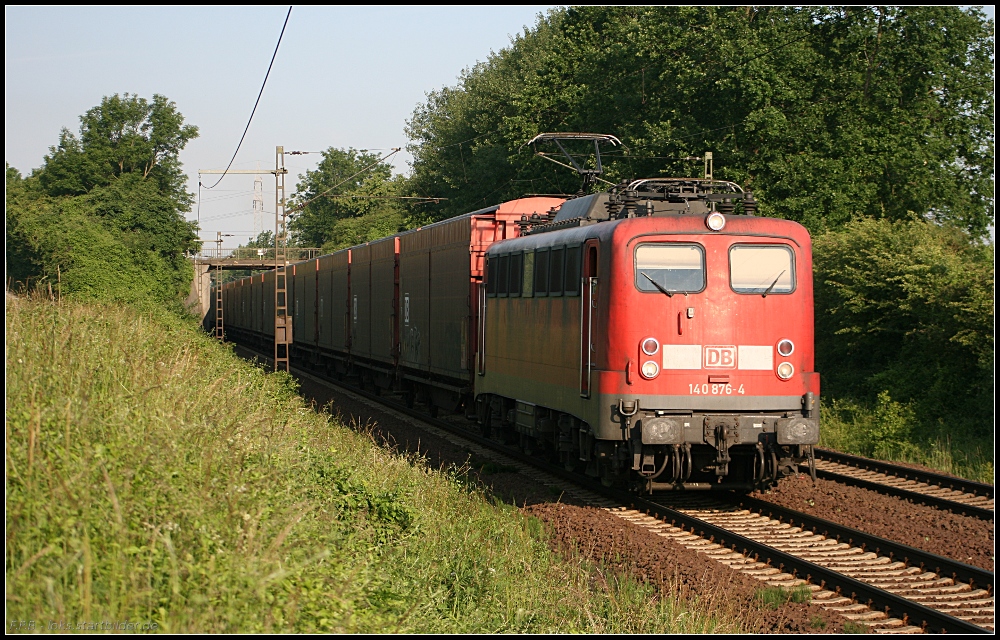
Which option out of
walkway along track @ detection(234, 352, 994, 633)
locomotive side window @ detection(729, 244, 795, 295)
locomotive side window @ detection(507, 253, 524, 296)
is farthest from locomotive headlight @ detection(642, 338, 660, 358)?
locomotive side window @ detection(507, 253, 524, 296)

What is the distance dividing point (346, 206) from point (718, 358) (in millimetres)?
92697

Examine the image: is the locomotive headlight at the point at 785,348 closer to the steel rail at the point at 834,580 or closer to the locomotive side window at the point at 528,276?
the steel rail at the point at 834,580

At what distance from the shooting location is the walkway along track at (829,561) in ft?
24.9

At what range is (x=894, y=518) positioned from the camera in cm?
1077

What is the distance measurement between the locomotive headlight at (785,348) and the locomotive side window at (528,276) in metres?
3.59

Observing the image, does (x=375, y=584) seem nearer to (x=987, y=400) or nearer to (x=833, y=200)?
(x=987, y=400)

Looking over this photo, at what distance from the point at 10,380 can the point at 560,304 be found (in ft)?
21.0

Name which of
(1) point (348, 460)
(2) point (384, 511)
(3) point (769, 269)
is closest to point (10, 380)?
(2) point (384, 511)

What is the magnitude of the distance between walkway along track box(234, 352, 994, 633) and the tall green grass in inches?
175

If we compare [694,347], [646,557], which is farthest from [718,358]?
[646,557]

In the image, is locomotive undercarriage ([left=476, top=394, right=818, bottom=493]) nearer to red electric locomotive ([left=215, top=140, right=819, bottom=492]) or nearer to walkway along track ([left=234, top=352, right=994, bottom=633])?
red electric locomotive ([left=215, top=140, right=819, bottom=492])

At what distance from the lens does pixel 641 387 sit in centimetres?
1057

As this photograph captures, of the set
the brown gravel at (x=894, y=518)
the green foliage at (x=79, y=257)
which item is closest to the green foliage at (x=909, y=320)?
the brown gravel at (x=894, y=518)

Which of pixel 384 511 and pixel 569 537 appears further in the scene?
pixel 569 537
